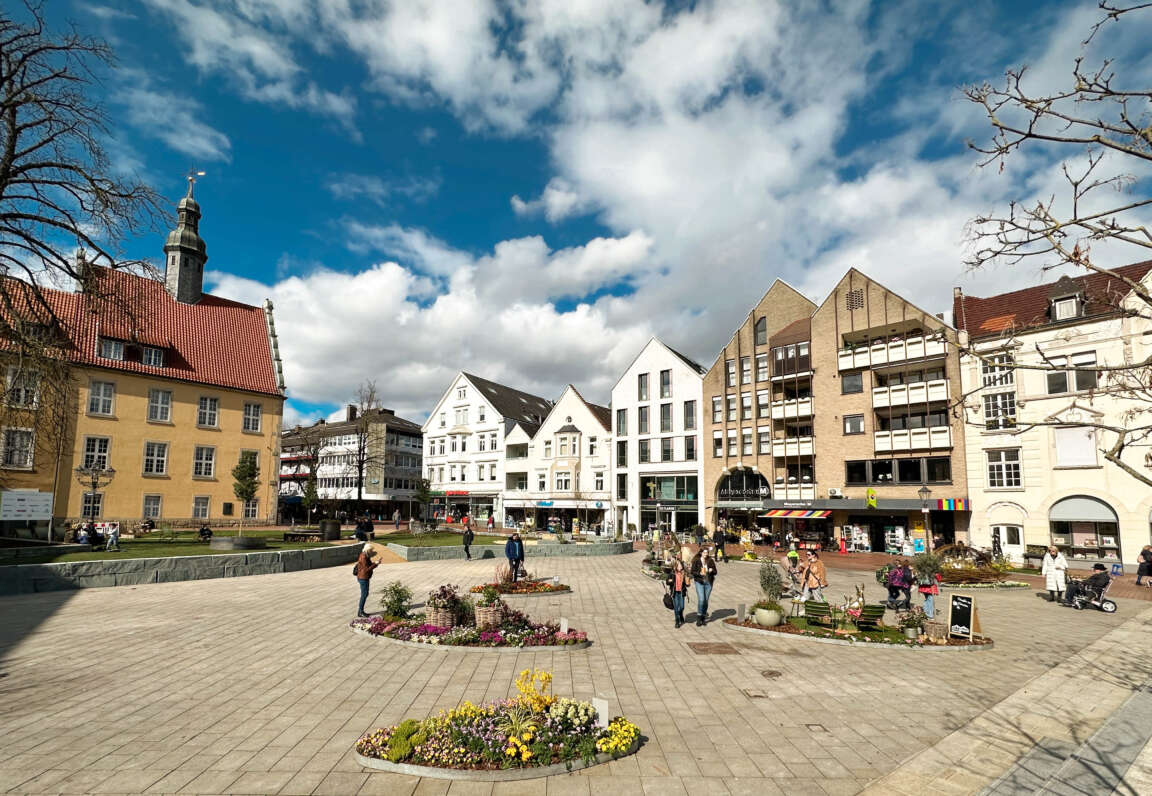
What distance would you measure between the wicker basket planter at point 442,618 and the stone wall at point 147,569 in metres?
13.8

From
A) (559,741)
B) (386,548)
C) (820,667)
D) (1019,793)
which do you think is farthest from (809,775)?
(386,548)

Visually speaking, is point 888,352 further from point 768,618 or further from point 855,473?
point 768,618

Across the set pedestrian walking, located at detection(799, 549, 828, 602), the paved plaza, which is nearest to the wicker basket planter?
the paved plaza

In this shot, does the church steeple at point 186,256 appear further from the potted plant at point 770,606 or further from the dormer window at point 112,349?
the potted plant at point 770,606

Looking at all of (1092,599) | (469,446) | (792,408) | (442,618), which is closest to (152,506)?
(469,446)

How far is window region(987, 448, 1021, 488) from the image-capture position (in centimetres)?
3378

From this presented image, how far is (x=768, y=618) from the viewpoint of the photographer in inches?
564

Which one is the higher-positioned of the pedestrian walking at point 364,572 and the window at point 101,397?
the window at point 101,397

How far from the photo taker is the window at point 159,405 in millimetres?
40469

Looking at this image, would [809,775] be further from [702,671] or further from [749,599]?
[749,599]

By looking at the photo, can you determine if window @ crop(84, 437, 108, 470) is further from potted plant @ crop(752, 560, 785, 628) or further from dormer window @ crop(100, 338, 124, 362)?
potted plant @ crop(752, 560, 785, 628)

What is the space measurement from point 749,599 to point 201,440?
40041 mm

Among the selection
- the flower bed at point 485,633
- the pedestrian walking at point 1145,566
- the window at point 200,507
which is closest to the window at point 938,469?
the pedestrian walking at point 1145,566

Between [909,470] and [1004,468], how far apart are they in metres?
5.03
